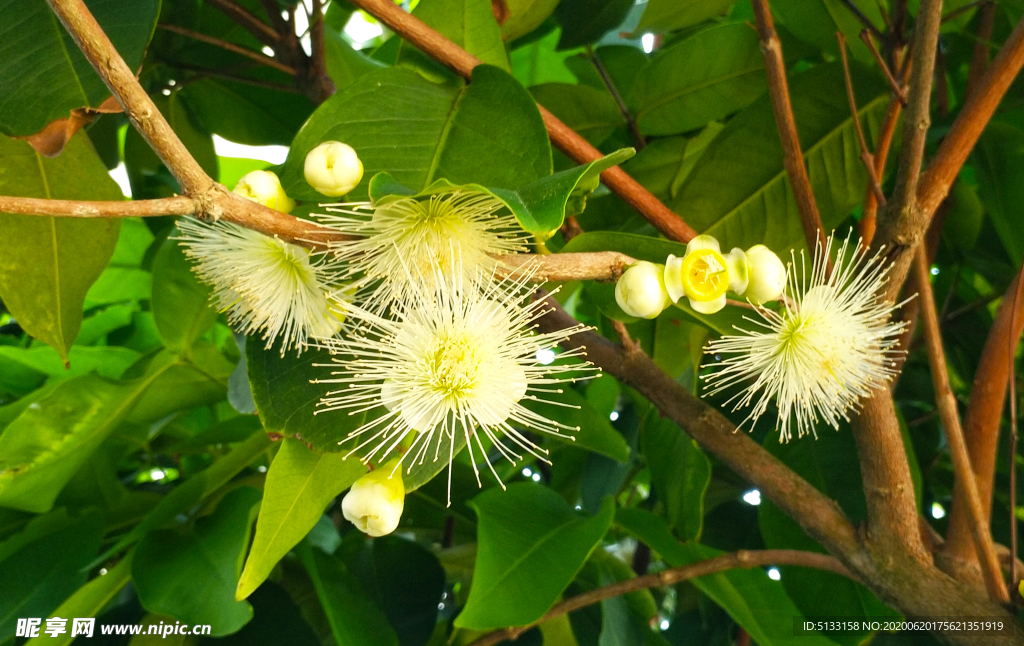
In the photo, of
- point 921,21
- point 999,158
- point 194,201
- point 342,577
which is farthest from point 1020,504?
point 194,201

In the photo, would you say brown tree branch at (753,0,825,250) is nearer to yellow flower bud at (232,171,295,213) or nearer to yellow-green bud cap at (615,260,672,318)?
yellow-green bud cap at (615,260,672,318)

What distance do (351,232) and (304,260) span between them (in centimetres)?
12

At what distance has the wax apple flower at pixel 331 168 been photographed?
42 centimetres

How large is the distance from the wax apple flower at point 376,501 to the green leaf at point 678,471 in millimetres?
258

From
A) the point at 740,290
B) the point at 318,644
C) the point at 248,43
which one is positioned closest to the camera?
the point at 740,290

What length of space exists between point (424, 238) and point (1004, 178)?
0.55m

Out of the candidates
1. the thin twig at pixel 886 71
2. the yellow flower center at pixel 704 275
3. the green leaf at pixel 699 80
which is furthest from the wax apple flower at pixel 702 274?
the green leaf at pixel 699 80

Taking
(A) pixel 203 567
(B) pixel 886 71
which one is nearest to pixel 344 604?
(A) pixel 203 567

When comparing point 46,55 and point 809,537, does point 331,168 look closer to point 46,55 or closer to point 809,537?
point 46,55

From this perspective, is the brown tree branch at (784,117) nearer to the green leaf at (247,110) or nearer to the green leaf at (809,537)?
the green leaf at (809,537)

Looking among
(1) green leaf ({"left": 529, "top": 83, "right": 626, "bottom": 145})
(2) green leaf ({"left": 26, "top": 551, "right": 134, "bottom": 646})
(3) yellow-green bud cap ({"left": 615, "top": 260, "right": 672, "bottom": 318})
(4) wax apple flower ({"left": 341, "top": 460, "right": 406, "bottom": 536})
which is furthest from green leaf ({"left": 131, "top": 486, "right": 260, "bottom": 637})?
(1) green leaf ({"left": 529, "top": 83, "right": 626, "bottom": 145})

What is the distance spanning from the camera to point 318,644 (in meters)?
0.64

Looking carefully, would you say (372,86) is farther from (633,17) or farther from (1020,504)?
(1020,504)

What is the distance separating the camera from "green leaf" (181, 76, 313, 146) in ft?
2.69
